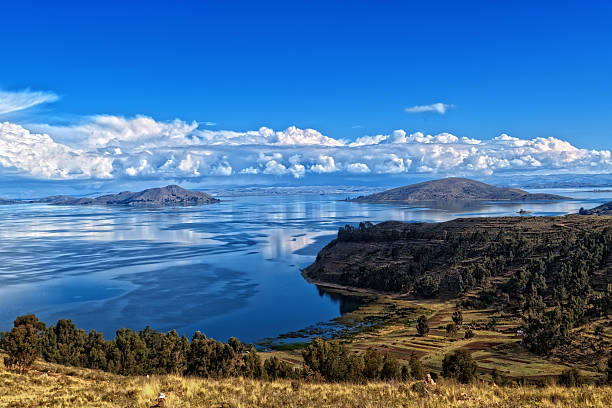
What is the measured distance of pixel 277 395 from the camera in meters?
20.2

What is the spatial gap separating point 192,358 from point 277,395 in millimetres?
38154

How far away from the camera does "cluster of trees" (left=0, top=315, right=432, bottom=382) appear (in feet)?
148

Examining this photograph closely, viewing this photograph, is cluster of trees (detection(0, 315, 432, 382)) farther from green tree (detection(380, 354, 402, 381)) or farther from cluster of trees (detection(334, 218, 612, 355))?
cluster of trees (detection(334, 218, 612, 355))

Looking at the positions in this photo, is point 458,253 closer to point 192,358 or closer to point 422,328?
point 422,328

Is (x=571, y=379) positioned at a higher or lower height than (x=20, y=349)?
lower

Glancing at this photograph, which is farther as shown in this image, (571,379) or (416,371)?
(416,371)

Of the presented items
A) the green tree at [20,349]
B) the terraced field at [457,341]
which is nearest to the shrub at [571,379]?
the terraced field at [457,341]

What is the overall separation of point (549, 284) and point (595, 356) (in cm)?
4602

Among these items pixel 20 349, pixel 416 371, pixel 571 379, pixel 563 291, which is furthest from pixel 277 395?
pixel 563 291

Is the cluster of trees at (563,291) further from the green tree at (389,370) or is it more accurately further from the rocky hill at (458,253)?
the green tree at (389,370)

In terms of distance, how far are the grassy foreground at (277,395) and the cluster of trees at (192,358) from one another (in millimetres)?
22248

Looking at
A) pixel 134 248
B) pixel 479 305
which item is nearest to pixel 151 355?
pixel 479 305

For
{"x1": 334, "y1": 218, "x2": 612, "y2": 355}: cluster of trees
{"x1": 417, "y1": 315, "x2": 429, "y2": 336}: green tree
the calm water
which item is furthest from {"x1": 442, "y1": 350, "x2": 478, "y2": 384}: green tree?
the calm water

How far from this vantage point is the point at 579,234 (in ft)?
427
